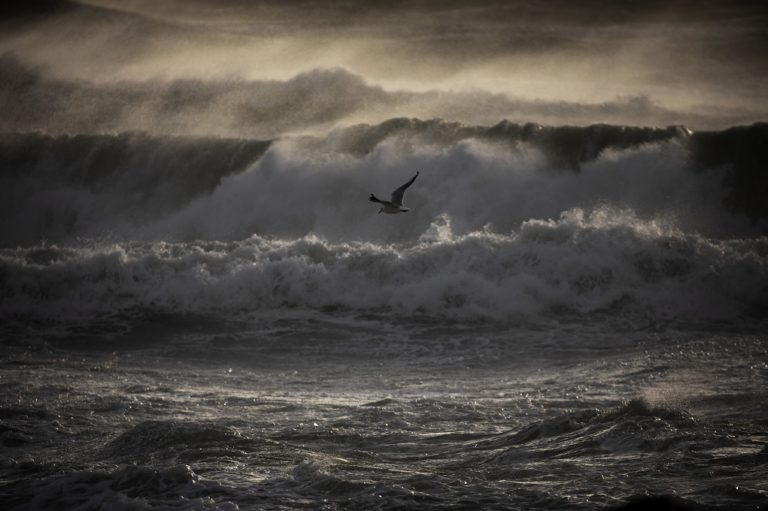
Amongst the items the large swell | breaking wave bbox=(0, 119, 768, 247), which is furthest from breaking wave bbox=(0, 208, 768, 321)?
breaking wave bbox=(0, 119, 768, 247)

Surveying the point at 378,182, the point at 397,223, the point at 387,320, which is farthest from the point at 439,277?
the point at 378,182

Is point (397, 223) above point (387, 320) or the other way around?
above

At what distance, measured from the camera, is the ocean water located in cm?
824

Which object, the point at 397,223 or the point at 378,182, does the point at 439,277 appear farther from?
the point at 378,182

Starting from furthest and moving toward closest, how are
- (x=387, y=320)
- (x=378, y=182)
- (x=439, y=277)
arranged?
1. (x=378, y=182)
2. (x=439, y=277)
3. (x=387, y=320)

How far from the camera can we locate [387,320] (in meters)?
15.5

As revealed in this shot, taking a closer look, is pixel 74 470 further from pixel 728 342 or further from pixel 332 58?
pixel 332 58

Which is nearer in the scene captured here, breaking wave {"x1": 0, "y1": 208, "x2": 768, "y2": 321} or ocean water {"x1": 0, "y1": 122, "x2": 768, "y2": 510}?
ocean water {"x1": 0, "y1": 122, "x2": 768, "y2": 510}

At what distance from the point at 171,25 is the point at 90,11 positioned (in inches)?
99.6

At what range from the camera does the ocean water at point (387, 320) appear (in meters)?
8.24

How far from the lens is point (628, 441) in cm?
885

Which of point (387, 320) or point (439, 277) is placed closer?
point (387, 320)

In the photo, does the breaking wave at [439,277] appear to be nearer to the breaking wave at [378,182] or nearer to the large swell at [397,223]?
the large swell at [397,223]

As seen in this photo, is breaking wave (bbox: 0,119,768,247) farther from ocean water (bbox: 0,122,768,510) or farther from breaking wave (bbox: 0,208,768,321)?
breaking wave (bbox: 0,208,768,321)
